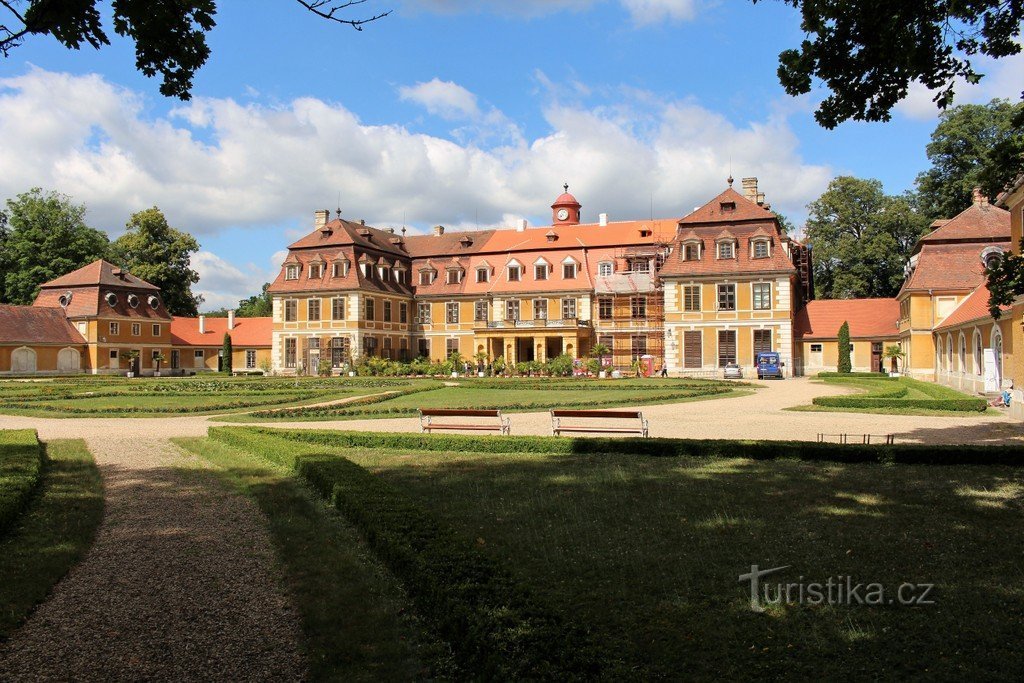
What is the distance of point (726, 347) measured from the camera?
43438 millimetres

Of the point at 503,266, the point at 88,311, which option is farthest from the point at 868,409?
the point at 88,311

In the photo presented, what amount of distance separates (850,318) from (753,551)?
4334 cm

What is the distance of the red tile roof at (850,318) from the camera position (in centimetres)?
4503

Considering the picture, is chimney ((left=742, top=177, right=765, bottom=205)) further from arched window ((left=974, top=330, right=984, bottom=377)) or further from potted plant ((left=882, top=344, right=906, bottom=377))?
arched window ((left=974, top=330, right=984, bottom=377))

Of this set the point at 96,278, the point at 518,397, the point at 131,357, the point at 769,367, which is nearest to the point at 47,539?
the point at 518,397

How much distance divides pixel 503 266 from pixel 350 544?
45.5 m

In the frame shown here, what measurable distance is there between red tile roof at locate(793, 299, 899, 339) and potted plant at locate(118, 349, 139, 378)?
45362 mm

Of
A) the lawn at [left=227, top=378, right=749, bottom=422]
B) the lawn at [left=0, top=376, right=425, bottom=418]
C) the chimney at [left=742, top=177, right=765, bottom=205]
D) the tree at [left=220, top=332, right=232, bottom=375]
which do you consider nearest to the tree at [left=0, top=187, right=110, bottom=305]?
the tree at [left=220, top=332, right=232, bottom=375]

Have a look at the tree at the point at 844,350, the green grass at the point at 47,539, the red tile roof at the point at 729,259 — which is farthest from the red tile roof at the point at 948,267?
the green grass at the point at 47,539

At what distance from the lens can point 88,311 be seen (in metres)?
53.5

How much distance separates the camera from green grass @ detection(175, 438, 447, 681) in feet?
16.4

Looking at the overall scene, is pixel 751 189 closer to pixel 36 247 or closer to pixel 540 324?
pixel 540 324

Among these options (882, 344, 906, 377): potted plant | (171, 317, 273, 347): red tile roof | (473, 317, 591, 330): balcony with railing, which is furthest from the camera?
(171, 317, 273, 347): red tile roof

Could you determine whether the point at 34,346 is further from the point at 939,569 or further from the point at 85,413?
the point at 939,569
